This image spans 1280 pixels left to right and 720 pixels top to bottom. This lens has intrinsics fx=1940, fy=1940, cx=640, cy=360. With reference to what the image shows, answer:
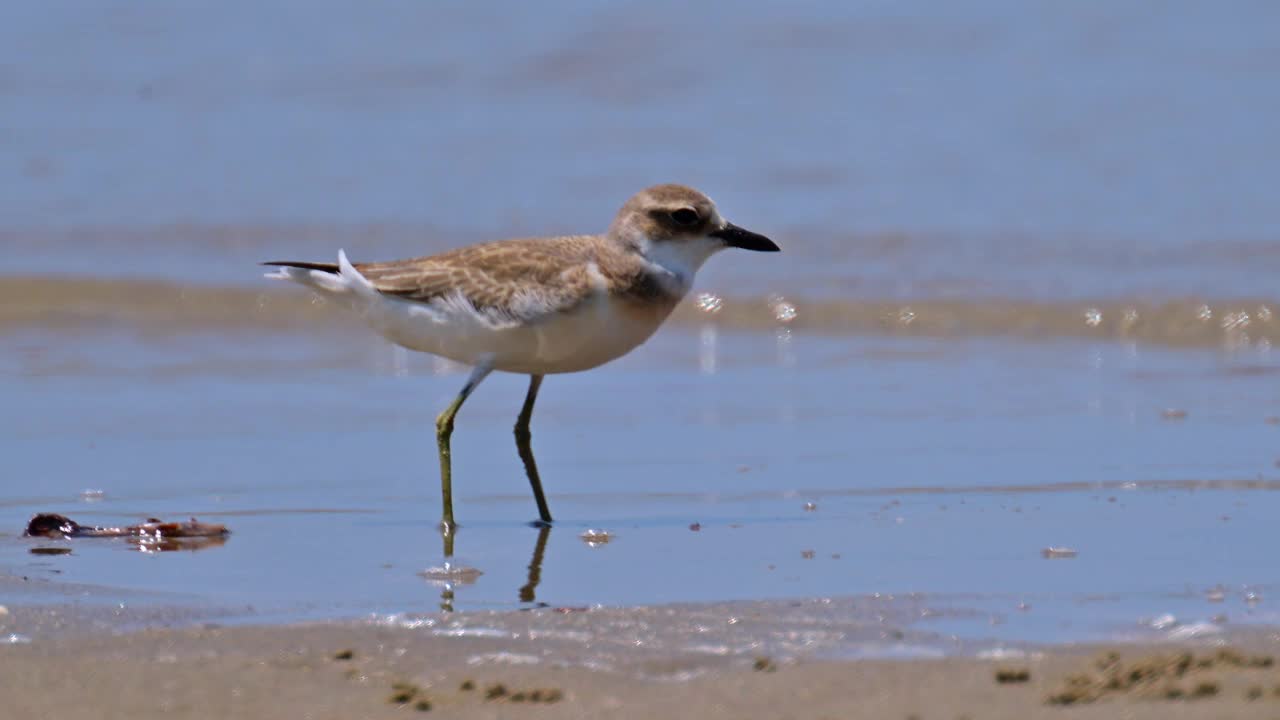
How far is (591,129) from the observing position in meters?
17.0

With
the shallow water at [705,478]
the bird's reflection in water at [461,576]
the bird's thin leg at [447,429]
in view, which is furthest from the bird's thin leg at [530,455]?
the bird's reflection in water at [461,576]

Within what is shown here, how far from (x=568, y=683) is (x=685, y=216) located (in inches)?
128

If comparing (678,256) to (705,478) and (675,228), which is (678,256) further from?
(705,478)

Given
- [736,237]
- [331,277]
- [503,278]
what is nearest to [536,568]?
[503,278]

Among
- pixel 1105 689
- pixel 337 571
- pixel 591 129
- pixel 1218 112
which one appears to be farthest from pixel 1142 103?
pixel 1105 689

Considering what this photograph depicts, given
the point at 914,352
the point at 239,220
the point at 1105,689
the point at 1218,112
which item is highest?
the point at 1218,112

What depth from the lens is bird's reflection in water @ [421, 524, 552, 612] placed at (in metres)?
5.31

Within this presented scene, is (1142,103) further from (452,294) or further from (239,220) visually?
(452,294)

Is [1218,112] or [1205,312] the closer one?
[1205,312]

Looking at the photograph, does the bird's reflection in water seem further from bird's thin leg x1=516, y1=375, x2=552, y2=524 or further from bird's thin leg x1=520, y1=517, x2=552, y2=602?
bird's thin leg x1=516, y1=375, x2=552, y2=524

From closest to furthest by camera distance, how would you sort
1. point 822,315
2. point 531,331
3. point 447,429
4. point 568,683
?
point 568,683 < point 531,331 < point 447,429 < point 822,315

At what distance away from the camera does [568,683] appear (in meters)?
4.10

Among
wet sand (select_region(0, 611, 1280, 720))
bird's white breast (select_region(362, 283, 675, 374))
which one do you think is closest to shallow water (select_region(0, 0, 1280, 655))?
wet sand (select_region(0, 611, 1280, 720))

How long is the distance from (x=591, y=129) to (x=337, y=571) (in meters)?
11.5
